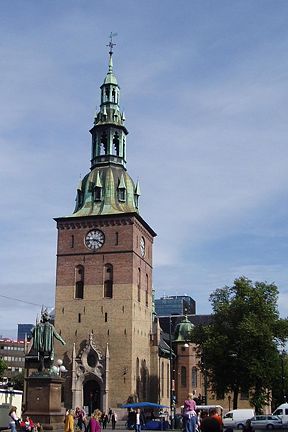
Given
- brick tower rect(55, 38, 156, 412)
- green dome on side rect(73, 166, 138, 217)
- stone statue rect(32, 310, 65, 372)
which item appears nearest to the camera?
stone statue rect(32, 310, 65, 372)

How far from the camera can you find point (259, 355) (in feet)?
183

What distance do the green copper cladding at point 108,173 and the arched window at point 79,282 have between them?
239 inches

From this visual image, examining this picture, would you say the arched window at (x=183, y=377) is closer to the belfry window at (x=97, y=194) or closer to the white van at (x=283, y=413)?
the belfry window at (x=97, y=194)

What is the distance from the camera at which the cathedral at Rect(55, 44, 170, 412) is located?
66.9m

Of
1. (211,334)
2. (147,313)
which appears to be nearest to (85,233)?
(147,313)

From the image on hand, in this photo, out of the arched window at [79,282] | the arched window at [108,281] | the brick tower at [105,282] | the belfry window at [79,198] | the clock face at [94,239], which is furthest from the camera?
the belfry window at [79,198]

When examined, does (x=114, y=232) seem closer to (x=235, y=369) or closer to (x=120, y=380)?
(x=120, y=380)

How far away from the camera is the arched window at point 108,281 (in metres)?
69.2

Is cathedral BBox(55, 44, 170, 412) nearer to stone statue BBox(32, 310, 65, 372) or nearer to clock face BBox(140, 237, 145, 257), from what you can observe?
clock face BBox(140, 237, 145, 257)

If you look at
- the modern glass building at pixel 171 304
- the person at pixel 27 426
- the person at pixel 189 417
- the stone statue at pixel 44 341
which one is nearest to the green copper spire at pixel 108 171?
the stone statue at pixel 44 341

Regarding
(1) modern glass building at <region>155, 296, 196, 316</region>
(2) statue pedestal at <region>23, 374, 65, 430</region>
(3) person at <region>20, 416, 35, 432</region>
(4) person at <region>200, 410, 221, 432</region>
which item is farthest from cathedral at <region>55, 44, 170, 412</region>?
(1) modern glass building at <region>155, 296, 196, 316</region>

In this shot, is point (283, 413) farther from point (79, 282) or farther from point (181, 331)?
point (181, 331)

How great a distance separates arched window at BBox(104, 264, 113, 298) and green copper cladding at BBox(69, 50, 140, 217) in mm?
6002

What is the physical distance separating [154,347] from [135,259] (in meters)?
11.4
